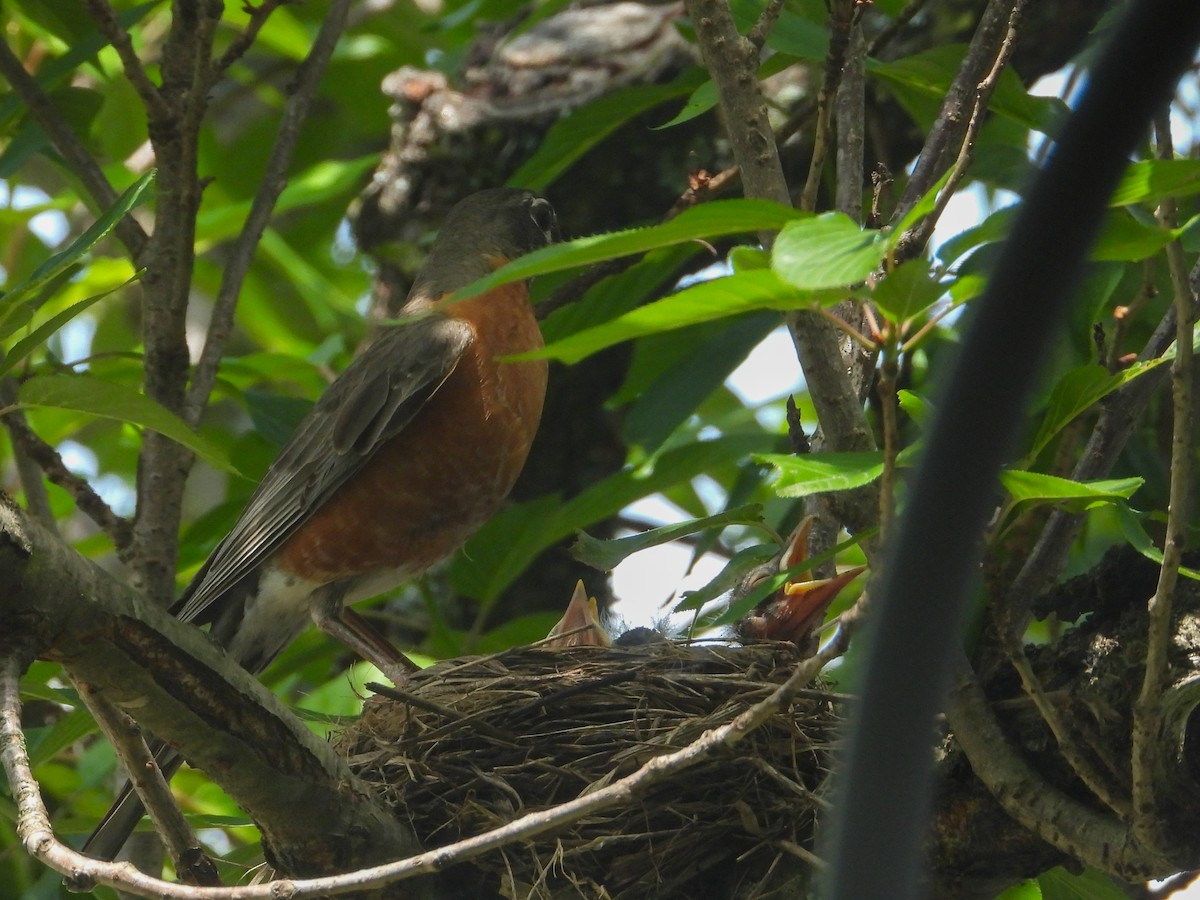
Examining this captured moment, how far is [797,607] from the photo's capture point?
303 centimetres

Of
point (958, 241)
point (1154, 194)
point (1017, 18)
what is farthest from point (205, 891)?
point (1017, 18)

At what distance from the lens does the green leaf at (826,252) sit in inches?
44.9

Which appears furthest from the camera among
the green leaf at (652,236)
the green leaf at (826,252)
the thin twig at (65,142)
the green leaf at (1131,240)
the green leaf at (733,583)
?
the thin twig at (65,142)

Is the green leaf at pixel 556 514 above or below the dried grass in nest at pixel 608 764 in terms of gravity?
above

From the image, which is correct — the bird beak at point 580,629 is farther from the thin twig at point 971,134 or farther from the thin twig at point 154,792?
the thin twig at point 971,134

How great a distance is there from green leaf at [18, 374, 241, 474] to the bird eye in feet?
7.34

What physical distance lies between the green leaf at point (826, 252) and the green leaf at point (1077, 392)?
577mm

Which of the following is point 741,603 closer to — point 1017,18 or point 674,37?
point 1017,18

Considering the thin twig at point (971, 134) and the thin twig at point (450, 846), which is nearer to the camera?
the thin twig at point (450, 846)

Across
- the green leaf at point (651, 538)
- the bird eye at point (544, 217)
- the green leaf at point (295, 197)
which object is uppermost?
the green leaf at point (295, 197)

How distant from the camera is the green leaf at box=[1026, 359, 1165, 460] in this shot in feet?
5.45

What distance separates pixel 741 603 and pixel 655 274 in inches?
66.4

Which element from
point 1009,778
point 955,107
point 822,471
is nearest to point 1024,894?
point 1009,778

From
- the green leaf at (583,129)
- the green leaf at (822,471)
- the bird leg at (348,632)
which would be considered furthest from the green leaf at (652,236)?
the bird leg at (348,632)
